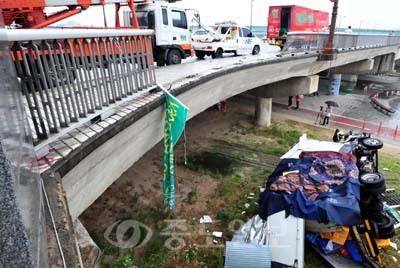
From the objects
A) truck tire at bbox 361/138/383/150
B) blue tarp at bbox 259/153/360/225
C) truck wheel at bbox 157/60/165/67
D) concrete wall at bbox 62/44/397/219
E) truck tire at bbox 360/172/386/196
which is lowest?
blue tarp at bbox 259/153/360/225

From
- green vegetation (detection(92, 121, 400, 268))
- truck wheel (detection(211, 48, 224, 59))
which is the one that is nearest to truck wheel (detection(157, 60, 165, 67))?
green vegetation (detection(92, 121, 400, 268))

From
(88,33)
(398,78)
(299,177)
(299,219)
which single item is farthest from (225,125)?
(398,78)

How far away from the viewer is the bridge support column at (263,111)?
64.5ft

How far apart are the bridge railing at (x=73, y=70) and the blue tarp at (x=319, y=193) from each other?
520 cm

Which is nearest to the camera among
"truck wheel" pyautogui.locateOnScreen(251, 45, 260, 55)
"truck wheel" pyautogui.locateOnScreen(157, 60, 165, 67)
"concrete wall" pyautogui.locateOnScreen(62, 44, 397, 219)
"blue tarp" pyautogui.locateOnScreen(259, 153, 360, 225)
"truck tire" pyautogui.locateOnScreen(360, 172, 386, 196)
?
"concrete wall" pyautogui.locateOnScreen(62, 44, 397, 219)

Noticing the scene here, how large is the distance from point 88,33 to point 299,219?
6.92 meters

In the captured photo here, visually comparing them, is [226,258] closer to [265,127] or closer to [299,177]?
[299,177]

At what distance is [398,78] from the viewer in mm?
41250

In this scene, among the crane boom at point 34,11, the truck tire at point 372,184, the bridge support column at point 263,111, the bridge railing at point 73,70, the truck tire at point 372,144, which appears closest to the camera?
the bridge railing at point 73,70

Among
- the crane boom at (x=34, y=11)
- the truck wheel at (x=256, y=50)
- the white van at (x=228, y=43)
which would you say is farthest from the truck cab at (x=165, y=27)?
the truck wheel at (x=256, y=50)

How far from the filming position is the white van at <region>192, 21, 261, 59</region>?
1839 cm

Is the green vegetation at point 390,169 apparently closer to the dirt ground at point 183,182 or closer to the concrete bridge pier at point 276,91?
the dirt ground at point 183,182

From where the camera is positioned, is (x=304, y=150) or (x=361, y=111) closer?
(x=304, y=150)

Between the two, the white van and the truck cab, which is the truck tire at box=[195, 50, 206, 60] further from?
the truck cab
